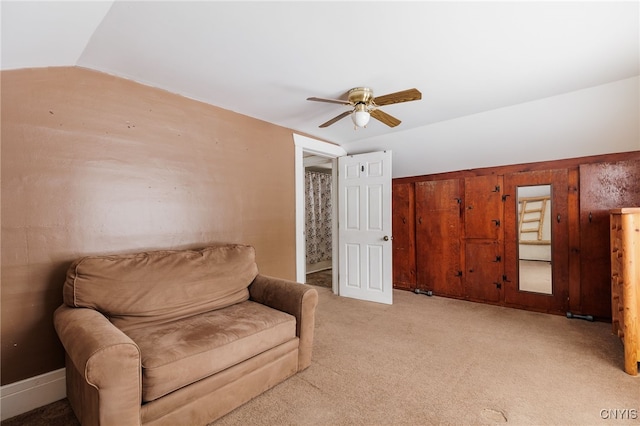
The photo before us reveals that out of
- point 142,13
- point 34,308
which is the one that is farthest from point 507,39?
point 34,308

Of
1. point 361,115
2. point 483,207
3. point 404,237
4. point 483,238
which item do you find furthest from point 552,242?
point 361,115

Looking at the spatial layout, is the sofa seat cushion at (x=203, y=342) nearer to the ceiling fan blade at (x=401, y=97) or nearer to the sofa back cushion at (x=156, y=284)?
the sofa back cushion at (x=156, y=284)

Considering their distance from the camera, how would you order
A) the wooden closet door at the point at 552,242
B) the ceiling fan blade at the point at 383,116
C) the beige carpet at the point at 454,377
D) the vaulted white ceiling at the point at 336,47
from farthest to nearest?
the wooden closet door at the point at 552,242
the ceiling fan blade at the point at 383,116
the beige carpet at the point at 454,377
the vaulted white ceiling at the point at 336,47

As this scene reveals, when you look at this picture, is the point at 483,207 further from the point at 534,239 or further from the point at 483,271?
the point at 483,271


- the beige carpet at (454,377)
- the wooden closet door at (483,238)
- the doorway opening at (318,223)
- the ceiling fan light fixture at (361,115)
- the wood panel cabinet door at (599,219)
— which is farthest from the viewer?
the doorway opening at (318,223)

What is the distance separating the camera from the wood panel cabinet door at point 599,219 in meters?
2.90

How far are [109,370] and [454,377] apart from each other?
84.0 inches

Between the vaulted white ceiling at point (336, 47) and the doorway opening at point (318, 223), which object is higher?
the vaulted white ceiling at point (336, 47)

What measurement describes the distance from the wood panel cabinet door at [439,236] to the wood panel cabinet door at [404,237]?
0.30 feet

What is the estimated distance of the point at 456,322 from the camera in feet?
10.2

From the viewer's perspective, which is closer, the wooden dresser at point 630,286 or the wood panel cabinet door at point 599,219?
the wooden dresser at point 630,286

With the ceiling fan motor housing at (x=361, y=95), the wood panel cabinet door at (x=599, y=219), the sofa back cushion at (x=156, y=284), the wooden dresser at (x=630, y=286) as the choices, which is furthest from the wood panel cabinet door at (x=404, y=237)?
the sofa back cushion at (x=156, y=284)

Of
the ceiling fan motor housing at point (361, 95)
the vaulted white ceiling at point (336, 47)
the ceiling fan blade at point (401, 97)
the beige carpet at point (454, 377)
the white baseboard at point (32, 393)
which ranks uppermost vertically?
the vaulted white ceiling at point (336, 47)

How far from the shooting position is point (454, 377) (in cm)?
204
